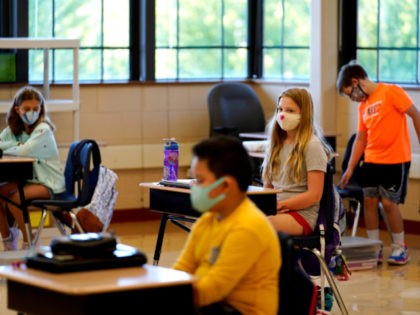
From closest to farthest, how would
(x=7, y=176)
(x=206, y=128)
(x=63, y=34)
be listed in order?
(x=7, y=176), (x=63, y=34), (x=206, y=128)

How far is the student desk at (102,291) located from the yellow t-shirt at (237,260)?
0.34 feet

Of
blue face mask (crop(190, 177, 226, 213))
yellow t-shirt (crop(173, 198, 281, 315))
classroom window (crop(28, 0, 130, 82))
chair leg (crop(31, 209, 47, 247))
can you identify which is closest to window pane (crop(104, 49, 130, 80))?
classroom window (crop(28, 0, 130, 82))

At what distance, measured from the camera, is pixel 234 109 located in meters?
9.01

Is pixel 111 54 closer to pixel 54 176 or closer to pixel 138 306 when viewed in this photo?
pixel 54 176

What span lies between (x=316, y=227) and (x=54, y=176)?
7.75 feet

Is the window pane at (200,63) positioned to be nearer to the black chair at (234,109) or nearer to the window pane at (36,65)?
the black chair at (234,109)

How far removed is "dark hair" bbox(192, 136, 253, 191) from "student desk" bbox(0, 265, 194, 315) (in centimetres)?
36

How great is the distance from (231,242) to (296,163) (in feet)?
6.66

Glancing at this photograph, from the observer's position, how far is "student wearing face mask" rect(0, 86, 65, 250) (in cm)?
703

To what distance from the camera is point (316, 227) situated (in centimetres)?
536

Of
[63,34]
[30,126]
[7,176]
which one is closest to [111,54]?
[63,34]

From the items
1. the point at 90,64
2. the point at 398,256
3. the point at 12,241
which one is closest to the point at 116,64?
the point at 90,64

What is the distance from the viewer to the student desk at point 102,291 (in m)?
3.17

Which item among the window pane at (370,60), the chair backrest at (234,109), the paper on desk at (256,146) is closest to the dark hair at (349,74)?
the paper on desk at (256,146)
